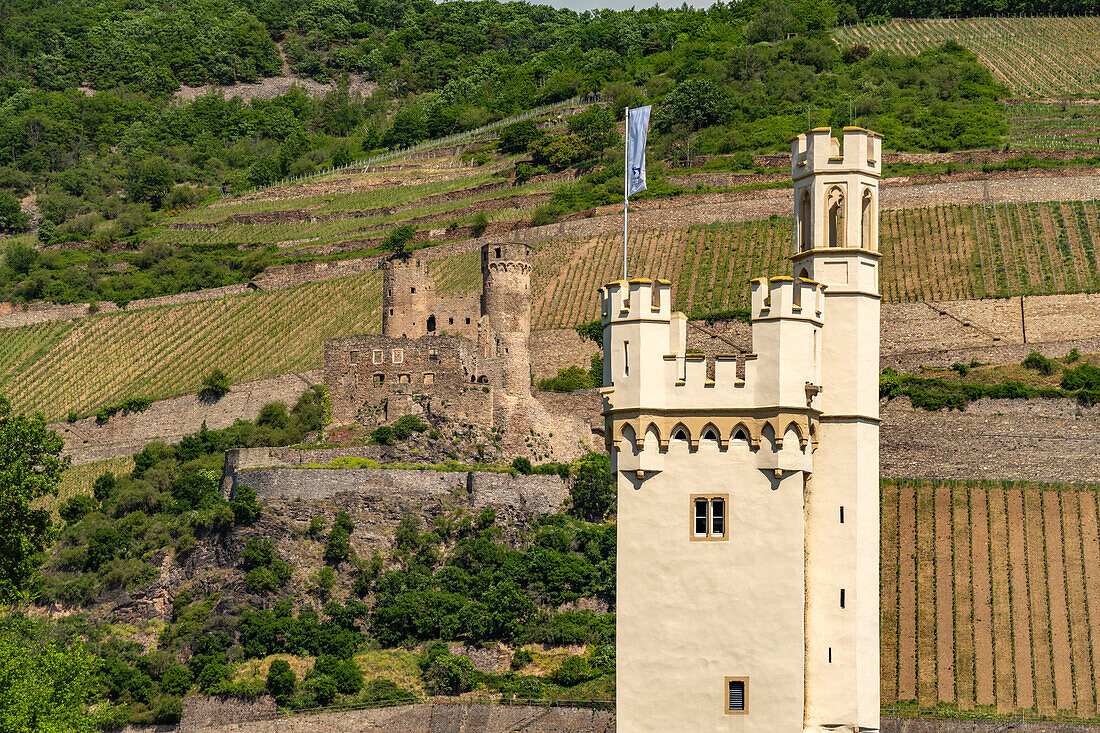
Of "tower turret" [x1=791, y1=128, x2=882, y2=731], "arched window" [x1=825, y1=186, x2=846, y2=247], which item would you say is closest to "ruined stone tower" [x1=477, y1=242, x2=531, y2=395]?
"arched window" [x1=825, y1=186, x2=846, y2=247]

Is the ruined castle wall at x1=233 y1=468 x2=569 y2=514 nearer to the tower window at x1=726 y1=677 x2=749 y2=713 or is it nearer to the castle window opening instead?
the castle window opening

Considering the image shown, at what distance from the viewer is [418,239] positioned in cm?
11656

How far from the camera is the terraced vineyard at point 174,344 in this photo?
104 meters

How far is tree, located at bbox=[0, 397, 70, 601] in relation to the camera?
39.2 metres

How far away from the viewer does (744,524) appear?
2358 centimetres

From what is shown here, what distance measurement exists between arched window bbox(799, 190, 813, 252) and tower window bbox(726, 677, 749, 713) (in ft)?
21.5

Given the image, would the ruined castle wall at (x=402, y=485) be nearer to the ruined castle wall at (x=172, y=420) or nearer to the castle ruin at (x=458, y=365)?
the castle ruin at (x=458, y=365)

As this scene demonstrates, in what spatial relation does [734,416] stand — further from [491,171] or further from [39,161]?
[39,161]

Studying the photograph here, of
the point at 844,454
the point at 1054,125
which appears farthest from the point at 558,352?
the point at 844,454

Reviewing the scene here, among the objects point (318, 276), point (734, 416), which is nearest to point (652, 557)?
point (734, 416)

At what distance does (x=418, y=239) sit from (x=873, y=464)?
93246mm

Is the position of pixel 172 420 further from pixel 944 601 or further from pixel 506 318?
pixel 944 601

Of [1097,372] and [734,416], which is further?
[1097,372]

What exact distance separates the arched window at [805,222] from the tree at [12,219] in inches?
5368
